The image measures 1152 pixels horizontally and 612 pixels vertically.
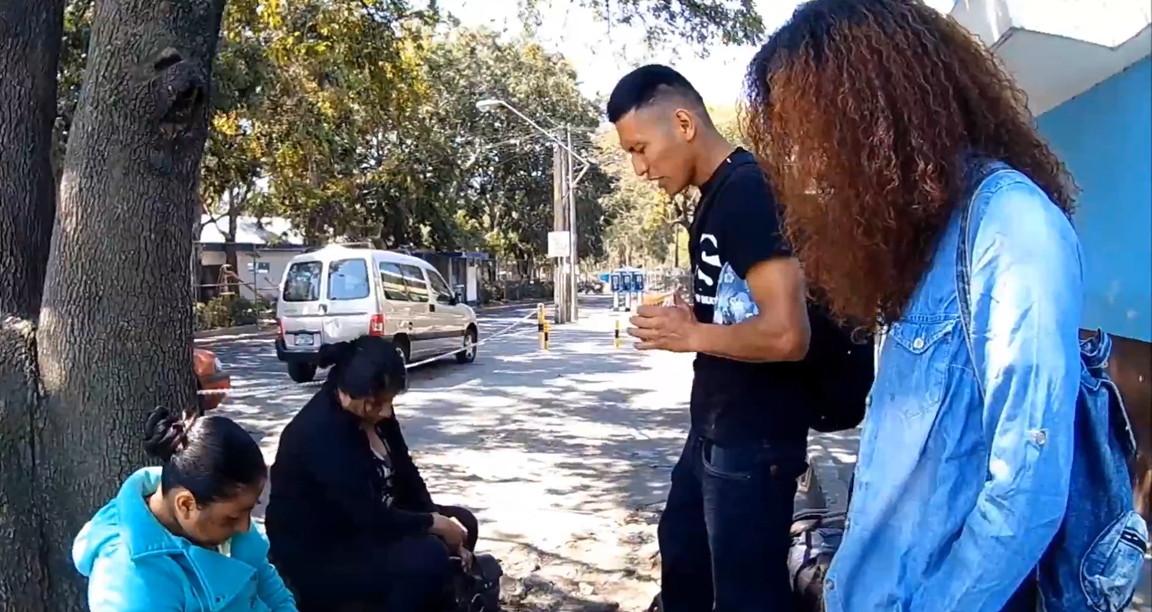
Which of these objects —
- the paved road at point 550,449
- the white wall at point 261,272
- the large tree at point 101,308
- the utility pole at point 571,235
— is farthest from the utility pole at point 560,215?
the large tree at point 101,308

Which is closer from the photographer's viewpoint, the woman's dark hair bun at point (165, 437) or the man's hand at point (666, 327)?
the man's hand at point (666, 327)

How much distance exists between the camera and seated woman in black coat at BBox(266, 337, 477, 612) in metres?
3.27

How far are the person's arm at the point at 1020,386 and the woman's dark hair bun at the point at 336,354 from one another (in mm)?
2398

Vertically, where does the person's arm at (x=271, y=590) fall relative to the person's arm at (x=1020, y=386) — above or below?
below

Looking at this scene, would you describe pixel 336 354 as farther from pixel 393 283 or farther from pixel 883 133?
pixel 393 283

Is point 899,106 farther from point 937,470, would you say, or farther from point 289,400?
point 289,400

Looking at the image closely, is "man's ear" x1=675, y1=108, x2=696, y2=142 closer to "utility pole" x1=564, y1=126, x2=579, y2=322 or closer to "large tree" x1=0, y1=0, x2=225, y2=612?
"large tree" x1=0, y1=0, x2=225, y2=612

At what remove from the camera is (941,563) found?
1470 mm

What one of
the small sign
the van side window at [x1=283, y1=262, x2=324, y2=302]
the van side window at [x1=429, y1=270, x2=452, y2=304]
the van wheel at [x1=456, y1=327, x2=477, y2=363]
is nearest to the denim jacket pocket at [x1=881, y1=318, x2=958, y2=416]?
the van side window at [x1=283, y1=262, x2=324, y2=302]

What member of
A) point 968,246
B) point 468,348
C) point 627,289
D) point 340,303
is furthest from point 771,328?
point 627,289

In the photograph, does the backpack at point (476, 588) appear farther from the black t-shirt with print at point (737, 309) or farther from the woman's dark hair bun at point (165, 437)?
the black t-shirt with print at point (737, 309)

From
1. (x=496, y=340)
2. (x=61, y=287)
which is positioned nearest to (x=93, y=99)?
(x=61, y=287)

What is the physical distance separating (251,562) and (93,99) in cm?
146

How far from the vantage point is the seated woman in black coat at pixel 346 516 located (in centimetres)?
327
